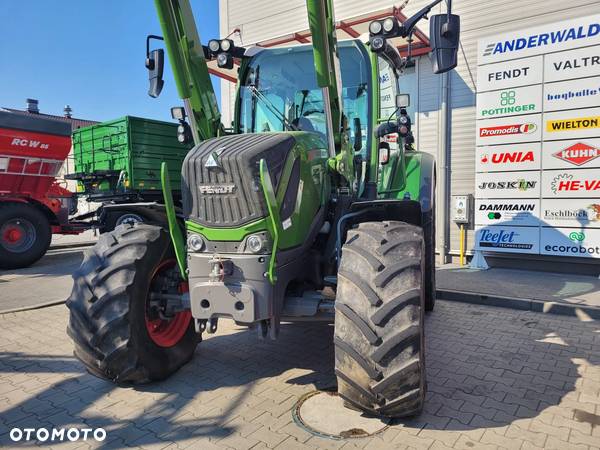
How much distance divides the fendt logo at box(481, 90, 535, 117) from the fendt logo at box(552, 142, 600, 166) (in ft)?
3.08

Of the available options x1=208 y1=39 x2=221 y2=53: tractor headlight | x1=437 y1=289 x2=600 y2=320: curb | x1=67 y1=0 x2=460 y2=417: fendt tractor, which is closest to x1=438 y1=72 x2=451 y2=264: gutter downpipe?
x1=437 y1=289 x2=600 y2=320: curb

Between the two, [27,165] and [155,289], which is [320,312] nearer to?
[155,289]

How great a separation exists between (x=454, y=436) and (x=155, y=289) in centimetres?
249

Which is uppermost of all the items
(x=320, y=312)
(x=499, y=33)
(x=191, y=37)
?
(x=499, y=33)

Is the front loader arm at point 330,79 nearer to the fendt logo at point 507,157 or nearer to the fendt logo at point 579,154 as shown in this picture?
the fendt logo at point 507,157

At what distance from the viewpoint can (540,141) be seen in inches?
307

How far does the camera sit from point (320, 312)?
3262 mm

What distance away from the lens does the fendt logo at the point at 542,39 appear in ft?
23.6

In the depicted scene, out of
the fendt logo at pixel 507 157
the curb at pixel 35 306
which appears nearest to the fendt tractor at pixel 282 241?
the curb at pixel 35 306

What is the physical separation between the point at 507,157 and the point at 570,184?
3.73 feet

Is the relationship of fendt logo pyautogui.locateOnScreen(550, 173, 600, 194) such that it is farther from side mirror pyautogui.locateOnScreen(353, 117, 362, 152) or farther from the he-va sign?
side mirror pyautogui.locateOnScreen(353, 117, 362, 152)

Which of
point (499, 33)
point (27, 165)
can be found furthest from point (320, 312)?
point (27, 165)

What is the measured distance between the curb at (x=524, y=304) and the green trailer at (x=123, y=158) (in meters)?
7.64

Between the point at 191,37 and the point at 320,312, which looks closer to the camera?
the point at 320,312
